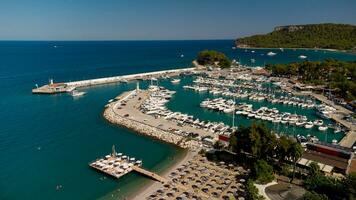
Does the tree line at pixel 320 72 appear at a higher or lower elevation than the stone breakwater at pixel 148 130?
higher

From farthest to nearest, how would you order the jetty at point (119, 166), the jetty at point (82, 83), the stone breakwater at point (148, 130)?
the jetty at point (82, 83) → the stone breakwater at point (148, 130) → the jetty at point (119, 166)

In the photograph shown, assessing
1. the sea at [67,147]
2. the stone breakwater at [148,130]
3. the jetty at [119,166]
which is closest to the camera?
the sea at [67,147]

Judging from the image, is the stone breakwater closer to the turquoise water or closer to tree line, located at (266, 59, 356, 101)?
the turquoise water

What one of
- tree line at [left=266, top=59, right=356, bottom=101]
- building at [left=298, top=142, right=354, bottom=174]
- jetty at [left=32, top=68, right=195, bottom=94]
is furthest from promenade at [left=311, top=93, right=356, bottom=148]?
jetty at [left=32, top=68, right=195, bottom=94]

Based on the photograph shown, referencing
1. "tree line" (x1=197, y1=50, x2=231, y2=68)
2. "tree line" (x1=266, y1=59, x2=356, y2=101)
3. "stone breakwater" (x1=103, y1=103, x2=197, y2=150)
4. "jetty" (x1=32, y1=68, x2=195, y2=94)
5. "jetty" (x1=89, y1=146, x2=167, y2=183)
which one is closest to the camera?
"jetty" (x1=89, y1=146, x2=167, y2=183)

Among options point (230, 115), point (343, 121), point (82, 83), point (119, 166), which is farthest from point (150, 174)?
point (82, 83)

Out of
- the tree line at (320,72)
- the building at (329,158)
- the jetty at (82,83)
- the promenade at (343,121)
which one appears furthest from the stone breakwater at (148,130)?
the tree line at (320,72)

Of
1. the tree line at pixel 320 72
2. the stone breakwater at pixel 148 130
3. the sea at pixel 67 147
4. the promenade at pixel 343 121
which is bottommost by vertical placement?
the sea at pixel 67 147

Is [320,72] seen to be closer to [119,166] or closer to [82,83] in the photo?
[82,83]

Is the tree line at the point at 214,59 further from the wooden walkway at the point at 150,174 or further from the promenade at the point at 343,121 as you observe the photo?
the wooden walkway at the point at 150,174
